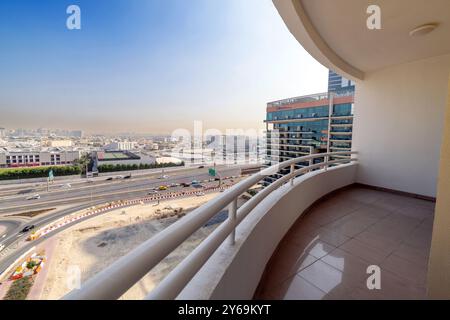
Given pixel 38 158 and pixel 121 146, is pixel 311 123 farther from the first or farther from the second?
pixel 38 158

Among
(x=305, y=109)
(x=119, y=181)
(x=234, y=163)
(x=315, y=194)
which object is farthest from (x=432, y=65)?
(x=305, y=109)

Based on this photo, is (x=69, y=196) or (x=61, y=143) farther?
(x=69, y=196)

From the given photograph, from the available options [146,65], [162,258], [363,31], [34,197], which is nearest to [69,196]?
[34,197]

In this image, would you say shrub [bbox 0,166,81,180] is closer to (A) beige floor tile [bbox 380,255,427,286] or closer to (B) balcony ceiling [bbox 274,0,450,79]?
(B) balcony ceiling [bbox 274,0,450,79]

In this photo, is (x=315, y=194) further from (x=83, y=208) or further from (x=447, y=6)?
(x=83, y=208)

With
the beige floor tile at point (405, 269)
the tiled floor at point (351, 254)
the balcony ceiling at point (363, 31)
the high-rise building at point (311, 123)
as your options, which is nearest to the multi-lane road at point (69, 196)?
the tiled floor at point (351, 254)

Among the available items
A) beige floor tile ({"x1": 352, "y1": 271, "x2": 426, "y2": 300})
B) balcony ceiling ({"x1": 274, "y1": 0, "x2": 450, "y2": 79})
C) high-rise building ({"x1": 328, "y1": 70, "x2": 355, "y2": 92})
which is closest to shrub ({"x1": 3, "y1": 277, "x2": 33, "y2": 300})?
beige floor tile ({"x1": 352, "y1": 271, "x2": 426, "y2": 300})

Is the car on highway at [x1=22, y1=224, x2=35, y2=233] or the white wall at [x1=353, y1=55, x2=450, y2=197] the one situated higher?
the white wall at [x1=353, y1=55, x2=450, y2=197]
